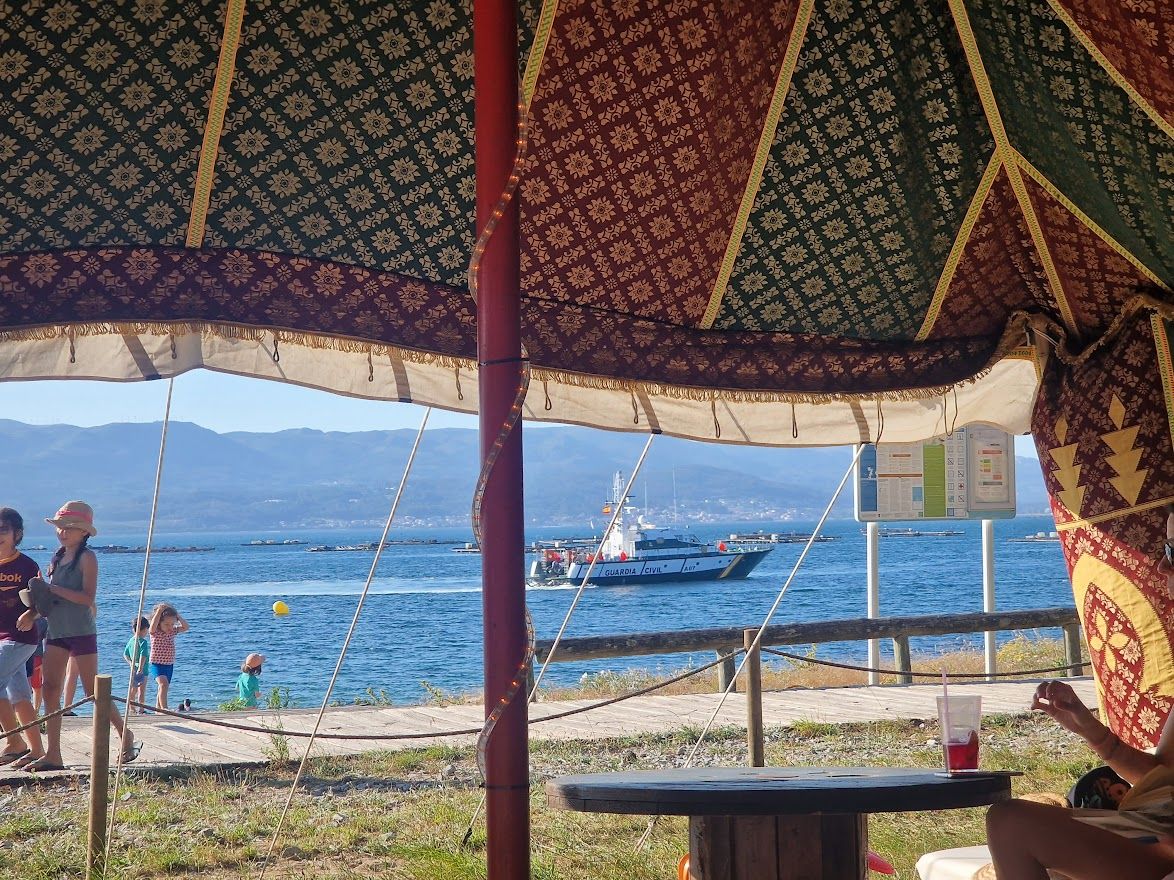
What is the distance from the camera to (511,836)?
230 centimetres

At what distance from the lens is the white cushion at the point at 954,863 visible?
3000mm

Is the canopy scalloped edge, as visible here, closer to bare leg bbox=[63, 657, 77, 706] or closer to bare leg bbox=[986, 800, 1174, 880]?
bare leg bbox=[986, 800, 1174, 880]

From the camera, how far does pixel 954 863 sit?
3.07 meters

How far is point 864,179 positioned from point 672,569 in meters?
43.6

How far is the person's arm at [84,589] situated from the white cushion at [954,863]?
13.6 feet

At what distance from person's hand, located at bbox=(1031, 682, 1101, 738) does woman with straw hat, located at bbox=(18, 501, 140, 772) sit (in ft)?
15.1

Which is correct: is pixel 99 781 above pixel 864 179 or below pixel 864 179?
below

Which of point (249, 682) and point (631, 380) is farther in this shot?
point (249, 682)

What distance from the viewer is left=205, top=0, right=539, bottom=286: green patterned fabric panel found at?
2.80 metres

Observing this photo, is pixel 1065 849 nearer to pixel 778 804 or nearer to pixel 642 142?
pixel 778 804

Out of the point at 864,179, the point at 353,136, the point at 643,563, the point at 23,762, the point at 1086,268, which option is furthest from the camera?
Result: the point at 643,563

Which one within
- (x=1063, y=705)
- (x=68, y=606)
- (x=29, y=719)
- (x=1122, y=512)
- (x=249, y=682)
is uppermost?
(x=1122, y=512)

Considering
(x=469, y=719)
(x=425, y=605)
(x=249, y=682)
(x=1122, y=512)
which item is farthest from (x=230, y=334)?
(x=425, y=605)

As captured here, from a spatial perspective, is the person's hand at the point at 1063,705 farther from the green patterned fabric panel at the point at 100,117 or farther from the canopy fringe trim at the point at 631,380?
the green patterned fabric panel at the point at 100,117
